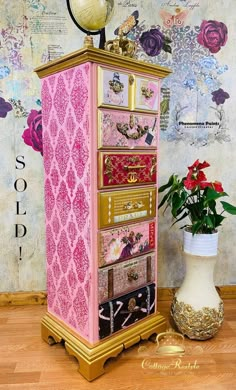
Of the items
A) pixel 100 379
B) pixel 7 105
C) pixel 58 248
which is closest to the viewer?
pixel 100 379

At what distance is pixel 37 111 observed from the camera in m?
1.91

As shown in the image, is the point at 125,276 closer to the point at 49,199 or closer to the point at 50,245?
the point at 50,245

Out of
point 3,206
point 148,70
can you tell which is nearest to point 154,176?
point 148,70

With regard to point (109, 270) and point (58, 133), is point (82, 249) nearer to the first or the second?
point (109, 270)

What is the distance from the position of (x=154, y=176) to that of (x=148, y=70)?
494 mm

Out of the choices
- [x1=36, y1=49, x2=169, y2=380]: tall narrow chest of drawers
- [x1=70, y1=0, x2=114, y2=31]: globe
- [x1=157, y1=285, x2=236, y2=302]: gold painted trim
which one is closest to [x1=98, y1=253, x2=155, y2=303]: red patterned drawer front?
[x1=36, y1=49, x2=169, y2=380]: tall narrow chest of drawers

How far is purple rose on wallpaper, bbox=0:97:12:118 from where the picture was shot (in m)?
1.88

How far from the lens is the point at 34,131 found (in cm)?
192

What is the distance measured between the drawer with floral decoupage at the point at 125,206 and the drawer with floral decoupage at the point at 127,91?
37cm

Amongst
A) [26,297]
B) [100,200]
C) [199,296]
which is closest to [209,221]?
[199,296]

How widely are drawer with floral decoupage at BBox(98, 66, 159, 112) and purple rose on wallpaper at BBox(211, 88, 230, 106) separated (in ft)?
2.08

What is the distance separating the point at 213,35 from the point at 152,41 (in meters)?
0.38

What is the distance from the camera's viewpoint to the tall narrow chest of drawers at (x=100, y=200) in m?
1.30

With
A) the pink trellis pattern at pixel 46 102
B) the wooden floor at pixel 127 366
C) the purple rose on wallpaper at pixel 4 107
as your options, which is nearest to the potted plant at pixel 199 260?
the wooden floor at pixel 127 366
